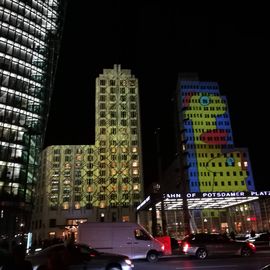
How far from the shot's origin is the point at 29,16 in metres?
67.4

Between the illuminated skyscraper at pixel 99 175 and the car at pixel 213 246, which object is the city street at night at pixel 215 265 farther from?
the illuminated skyscraper at pixel 99 175

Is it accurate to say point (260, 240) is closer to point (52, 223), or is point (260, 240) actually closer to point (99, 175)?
point (99, 175)

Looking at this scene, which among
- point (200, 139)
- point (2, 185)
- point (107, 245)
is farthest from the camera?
point (200, 139)

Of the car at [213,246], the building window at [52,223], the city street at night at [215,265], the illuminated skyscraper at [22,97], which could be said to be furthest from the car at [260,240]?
the building window at [52,223]

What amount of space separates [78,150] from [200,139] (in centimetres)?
5572

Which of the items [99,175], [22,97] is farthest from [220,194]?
[99,175]

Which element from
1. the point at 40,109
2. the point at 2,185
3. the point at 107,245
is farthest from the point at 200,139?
the point at 107,245

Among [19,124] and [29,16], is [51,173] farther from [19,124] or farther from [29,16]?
[29,16]

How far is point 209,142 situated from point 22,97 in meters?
91.4

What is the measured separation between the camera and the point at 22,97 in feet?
205

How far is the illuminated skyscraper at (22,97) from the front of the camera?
57.8m

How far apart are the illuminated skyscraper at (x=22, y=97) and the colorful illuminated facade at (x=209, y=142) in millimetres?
66228

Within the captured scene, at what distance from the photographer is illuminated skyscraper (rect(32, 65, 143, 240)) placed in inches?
3819

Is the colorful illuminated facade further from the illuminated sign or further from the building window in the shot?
the illuminated sign
